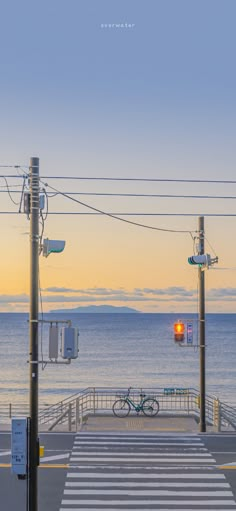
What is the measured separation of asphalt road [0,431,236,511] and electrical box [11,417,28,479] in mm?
3074

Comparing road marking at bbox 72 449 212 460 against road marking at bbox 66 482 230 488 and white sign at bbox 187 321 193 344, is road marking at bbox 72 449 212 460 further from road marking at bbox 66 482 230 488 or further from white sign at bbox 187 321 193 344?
white sign at bbox 187 321 193 344

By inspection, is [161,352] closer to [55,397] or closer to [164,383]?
[164,383]

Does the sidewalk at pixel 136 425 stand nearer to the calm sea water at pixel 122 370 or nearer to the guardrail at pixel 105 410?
the guardrail at pixel 105 410

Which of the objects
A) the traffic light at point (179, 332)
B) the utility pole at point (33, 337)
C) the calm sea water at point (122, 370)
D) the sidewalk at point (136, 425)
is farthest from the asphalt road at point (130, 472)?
the calm sea water at point (122, 370)

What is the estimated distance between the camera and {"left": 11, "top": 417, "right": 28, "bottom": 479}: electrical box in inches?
575

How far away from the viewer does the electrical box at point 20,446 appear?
14.6 metres

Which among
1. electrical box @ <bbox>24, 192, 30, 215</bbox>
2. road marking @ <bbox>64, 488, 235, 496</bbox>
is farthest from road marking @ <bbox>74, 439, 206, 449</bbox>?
electrical box @ <bbox>24, 192, 30, 215</bbox>

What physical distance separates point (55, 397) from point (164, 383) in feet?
77.4

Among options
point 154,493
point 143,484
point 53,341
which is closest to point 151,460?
point 143,484

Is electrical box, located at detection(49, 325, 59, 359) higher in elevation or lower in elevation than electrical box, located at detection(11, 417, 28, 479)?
higher

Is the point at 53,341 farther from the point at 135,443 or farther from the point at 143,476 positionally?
the point at 135,443

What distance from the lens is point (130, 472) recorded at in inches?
816

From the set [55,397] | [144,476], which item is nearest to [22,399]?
[55,397]

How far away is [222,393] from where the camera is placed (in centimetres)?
8800
